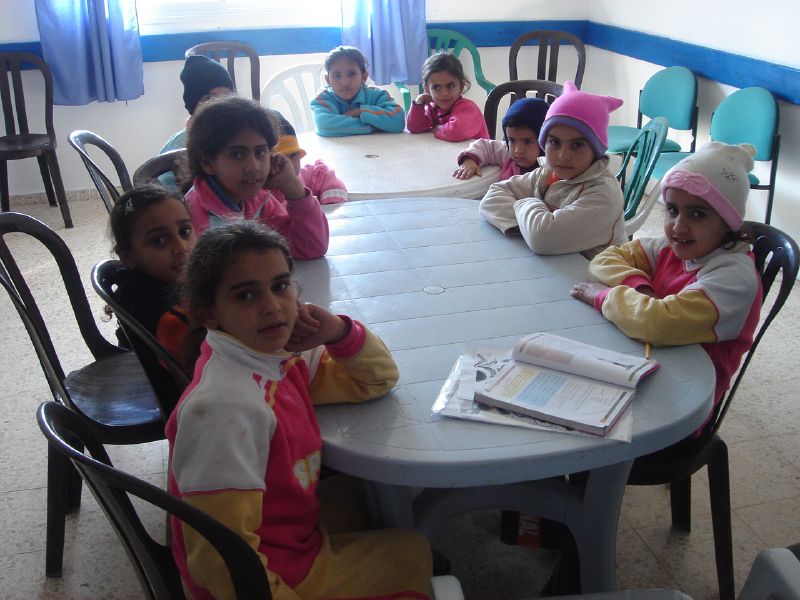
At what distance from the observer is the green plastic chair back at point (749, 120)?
3.19m

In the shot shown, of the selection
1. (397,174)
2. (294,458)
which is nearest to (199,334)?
(294,458)

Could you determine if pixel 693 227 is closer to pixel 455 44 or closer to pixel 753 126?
pixel 753 126

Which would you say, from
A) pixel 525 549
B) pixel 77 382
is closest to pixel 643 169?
pixel 525 549

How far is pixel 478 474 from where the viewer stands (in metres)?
1.04

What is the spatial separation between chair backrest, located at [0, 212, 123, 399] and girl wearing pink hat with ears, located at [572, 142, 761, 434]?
1049mm

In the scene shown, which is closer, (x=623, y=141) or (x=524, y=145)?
(x=524, y=145)

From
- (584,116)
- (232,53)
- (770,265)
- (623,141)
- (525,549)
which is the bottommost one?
(525,549)

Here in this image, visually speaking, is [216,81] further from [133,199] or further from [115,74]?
[115,74]

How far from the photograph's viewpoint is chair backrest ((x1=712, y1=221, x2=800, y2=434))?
1439 mm

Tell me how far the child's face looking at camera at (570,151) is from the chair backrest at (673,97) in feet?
6.80

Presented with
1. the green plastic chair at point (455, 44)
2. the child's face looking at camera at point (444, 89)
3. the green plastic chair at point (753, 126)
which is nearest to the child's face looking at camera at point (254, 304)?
the child's face looking at camera at point (444, 89)

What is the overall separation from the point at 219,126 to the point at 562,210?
2.62ft

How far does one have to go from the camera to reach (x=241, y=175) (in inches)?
69.7

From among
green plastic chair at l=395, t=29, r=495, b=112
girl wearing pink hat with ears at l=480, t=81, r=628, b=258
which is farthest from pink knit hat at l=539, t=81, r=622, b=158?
green plastic chair at l=395, t=29, r=495, b=112
